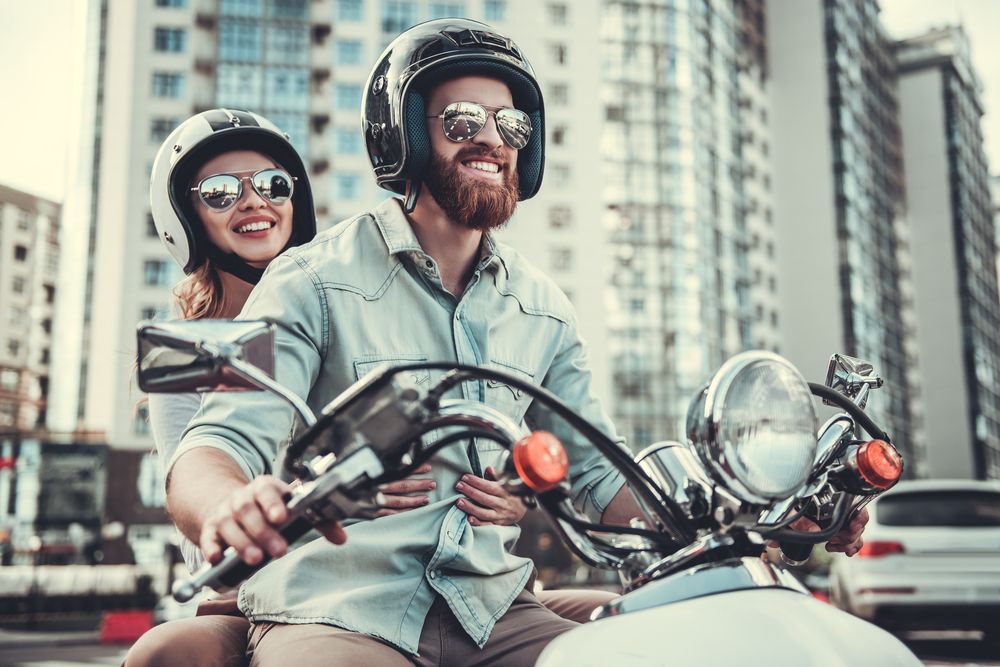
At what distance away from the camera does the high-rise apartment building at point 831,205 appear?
6100 centimetres

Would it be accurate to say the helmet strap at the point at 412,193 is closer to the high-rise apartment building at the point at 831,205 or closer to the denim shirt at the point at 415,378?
the denim shirt at the point at 415,378

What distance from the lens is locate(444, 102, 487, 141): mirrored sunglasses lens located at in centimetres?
222

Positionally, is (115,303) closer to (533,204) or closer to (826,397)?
(533,204)

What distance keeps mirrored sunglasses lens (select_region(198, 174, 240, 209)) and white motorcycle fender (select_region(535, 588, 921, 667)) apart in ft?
8.64

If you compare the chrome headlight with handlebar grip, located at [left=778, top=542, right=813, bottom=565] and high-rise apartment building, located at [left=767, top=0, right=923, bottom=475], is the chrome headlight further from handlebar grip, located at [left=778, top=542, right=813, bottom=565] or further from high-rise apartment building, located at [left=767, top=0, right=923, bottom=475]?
high-rise apartment building, located at [left=767, top=0, right=923, bottom=475]

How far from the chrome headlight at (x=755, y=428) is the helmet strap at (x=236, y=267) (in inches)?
99.7

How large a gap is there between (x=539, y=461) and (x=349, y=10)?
47871 millimetres

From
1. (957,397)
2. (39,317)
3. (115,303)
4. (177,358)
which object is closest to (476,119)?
(177,358)

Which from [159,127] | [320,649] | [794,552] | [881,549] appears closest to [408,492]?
[320,649]

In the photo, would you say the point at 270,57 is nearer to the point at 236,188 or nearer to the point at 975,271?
the point at 236,188

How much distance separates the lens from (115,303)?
136ft

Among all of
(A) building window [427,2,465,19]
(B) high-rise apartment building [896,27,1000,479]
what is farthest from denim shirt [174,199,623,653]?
(B) high-rise apartment building [896,27,1000,479]

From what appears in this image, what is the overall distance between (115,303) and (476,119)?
41779 mm

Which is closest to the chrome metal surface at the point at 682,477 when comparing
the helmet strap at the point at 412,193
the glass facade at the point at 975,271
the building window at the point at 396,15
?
the helmet strap at the point at 412,193
